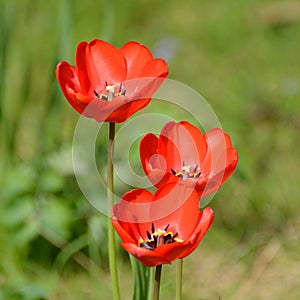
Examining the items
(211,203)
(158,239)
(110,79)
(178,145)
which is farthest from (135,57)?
(211,203)

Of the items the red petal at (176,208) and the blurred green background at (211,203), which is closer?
the red petal at (176,208)

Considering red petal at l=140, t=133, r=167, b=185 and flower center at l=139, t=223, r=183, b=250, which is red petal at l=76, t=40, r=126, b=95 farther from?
flower center at l=139, t=223, r=183, b=250

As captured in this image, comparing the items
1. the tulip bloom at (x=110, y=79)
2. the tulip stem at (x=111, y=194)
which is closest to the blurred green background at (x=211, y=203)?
the tulip stem at (x=111, y=194)

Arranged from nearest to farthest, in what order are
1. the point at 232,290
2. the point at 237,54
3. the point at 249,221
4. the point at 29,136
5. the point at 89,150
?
the point at 232,290 → the point at 89,150 → the point at 249,221 → the point at 29,136 → the point at 237,54

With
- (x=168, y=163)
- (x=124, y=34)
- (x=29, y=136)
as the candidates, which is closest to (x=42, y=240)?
(x=29, y=136)

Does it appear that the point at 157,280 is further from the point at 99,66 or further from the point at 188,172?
the point at 99,66

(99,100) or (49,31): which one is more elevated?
(99,100)

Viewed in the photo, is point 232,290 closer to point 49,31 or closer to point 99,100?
point 99,100

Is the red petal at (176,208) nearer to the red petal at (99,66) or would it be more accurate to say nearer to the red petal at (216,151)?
the red petal at (216,151)
